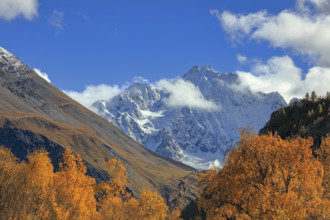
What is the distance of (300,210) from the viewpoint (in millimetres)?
36594

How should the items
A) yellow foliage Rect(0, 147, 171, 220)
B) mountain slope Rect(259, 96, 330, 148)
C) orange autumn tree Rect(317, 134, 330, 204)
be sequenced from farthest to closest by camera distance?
1. mountain slope Rect(259, 96, 330, 148)
2. orange autumn tree Rect(317, 134, 330, 204)
3. yellow foliage Rect(0, 147, 171, 220)

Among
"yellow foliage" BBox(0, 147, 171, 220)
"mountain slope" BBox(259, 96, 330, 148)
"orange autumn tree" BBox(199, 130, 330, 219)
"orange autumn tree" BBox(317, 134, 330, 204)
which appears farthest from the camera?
"mountain slope" BBox(259, 96, 330, 148)

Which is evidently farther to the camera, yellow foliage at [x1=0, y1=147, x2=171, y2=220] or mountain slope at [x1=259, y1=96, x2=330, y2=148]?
mountain slope at [x1=259, y1=96, x2=330, y2=148]

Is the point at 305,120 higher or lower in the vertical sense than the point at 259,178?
higher

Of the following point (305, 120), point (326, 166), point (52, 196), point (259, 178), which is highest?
point (305, 120)

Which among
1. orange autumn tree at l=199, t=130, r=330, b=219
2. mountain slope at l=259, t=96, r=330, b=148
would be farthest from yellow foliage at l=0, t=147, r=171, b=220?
mountain slope at l=259, t=96, r=330, b=148

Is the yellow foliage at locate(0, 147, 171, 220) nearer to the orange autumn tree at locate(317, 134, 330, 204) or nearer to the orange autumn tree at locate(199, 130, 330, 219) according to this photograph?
the orange autumn tree at locate(199, 130, 330, 219)

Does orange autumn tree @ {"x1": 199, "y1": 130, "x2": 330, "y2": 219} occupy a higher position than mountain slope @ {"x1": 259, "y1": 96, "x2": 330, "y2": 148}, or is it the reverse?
mountain slope @ {"x1": 259, "y1": 96, "x2": 330, "y2": 148}

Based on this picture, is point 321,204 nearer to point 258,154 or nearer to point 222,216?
point 258,154

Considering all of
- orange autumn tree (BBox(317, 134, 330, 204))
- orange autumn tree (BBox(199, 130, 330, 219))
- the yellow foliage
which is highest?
orange autumn tree (BBox(317, 134, 330, 204))

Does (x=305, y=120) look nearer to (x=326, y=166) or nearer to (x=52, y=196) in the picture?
(x=326, y=166)

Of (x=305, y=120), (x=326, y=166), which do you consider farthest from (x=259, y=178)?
(x=305, y=120)

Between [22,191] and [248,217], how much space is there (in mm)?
29913

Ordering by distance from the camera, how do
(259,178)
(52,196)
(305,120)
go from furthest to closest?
(305,120) → (52,196) → (259,178)
